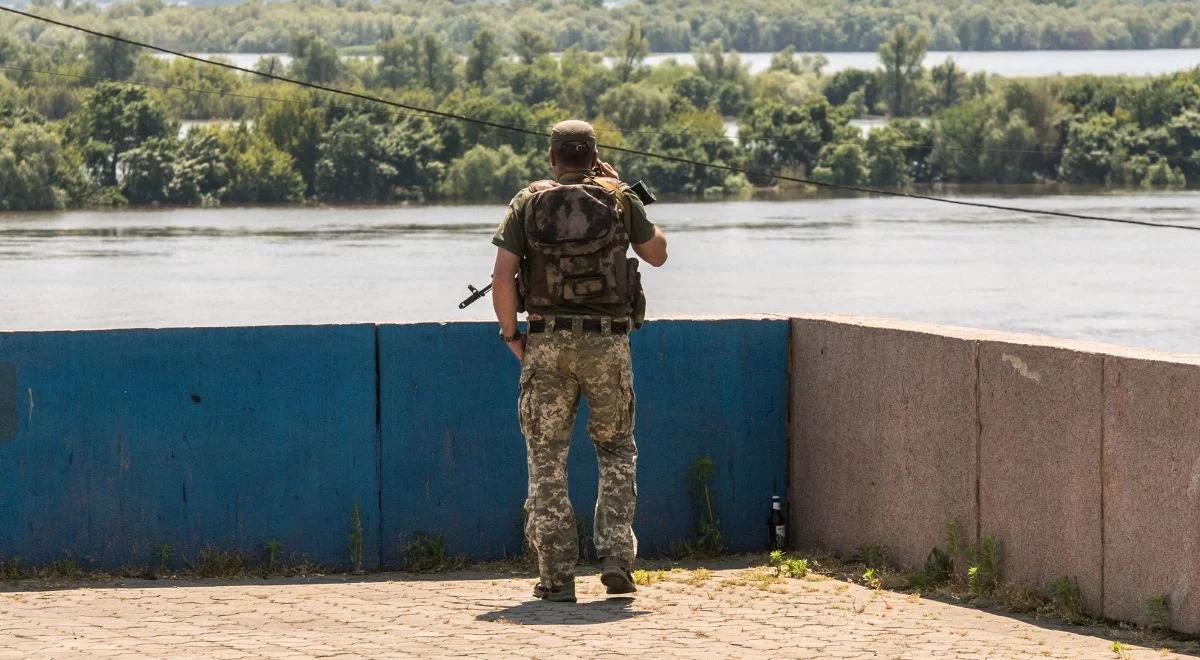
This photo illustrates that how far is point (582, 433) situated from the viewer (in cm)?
770

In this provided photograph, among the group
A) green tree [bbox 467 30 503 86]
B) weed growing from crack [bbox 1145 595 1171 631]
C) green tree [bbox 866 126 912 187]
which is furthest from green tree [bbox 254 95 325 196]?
weed growing from crack [bbox 1145 595 1171 631]

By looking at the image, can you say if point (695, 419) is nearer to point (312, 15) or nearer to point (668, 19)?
point (312, 15)

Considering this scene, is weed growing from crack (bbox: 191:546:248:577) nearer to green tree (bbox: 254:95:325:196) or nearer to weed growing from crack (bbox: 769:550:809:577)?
weed growing from crack (bbox: 769:550:809:577)

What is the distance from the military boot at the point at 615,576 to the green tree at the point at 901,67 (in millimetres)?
115880

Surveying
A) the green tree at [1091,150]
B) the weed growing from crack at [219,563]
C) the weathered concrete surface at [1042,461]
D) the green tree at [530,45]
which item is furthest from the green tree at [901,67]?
the weathered concrete surface at [1042,461]

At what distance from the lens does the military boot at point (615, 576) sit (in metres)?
6.64

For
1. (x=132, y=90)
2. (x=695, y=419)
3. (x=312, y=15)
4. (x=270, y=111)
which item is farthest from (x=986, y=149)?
(x=695, y=419)

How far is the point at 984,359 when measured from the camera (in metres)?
6.72

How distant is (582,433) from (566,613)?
1365 millimetres

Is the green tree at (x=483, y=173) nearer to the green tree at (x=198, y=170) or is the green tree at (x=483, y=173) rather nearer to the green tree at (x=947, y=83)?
the green tree at (x=198, y=170)

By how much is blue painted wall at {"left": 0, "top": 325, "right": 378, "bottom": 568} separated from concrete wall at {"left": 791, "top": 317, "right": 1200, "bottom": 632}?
1847 mm

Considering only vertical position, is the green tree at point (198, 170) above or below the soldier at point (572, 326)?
above

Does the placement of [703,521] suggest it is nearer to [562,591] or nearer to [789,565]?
[789,565]

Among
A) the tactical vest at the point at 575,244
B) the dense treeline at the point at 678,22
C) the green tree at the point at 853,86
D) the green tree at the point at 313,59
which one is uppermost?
the dense treeline at the point at 678,22
